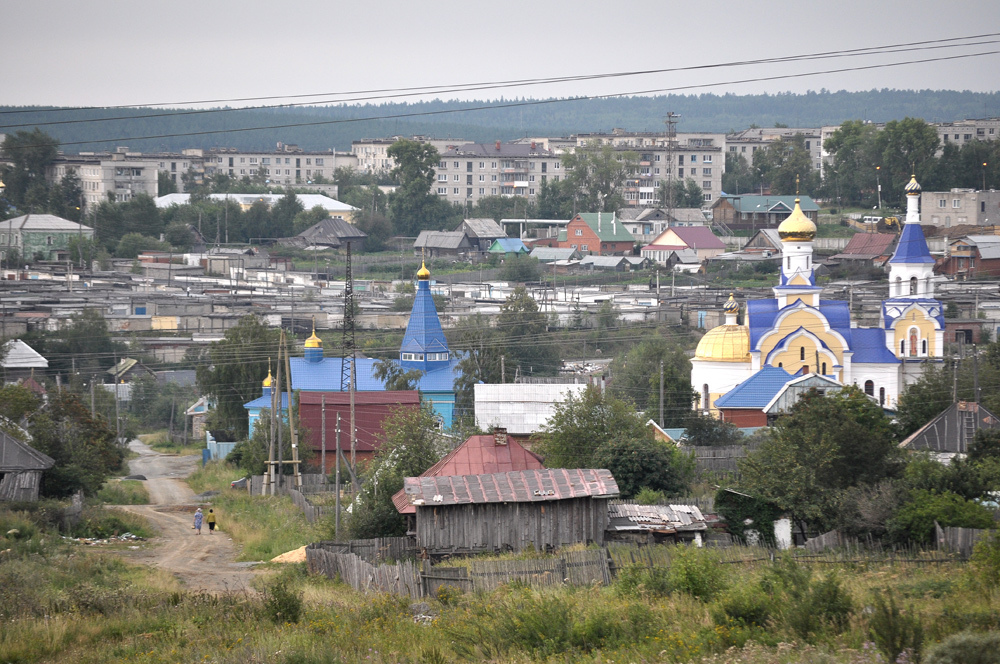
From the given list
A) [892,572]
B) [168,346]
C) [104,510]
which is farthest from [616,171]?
[892,572]

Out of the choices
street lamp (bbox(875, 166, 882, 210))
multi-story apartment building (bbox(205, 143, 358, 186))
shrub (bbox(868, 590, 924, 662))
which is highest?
multi-story apartment building (bbox(205, 143, 358, 186))

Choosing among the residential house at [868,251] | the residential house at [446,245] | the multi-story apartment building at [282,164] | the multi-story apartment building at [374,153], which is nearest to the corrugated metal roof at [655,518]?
the residential house at [868,251]

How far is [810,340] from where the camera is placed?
1619 inches

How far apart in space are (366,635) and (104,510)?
15.9 meters

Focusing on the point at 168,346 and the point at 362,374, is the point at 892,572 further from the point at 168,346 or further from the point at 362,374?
the point at 168,346

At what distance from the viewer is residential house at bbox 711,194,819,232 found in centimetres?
9525

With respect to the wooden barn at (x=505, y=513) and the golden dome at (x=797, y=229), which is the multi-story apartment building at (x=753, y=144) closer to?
the golden dome at (x=797, y=229)

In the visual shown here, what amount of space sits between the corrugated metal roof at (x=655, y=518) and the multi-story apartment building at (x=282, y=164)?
129 metres

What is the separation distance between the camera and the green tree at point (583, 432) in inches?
1030

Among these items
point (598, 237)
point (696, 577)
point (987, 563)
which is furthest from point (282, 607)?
point (598, 237)

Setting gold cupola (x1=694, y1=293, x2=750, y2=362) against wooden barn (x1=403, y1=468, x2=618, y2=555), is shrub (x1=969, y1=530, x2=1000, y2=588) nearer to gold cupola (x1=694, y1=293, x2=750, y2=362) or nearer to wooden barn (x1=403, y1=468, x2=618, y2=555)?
wooden barn (x1=403, y1=468, x2=618, y2=555)

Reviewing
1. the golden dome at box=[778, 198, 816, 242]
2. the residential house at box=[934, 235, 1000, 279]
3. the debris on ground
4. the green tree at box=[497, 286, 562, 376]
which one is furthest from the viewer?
the residential house at box=[934, 235, 1000, 279]

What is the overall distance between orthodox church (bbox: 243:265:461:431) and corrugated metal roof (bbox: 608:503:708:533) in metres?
22.9

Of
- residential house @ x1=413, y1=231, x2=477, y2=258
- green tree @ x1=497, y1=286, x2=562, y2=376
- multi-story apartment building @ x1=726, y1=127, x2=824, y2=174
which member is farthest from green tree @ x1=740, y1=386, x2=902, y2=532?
multi-story apartment building @ x1=726, y1=127, x2=824, y2=174
